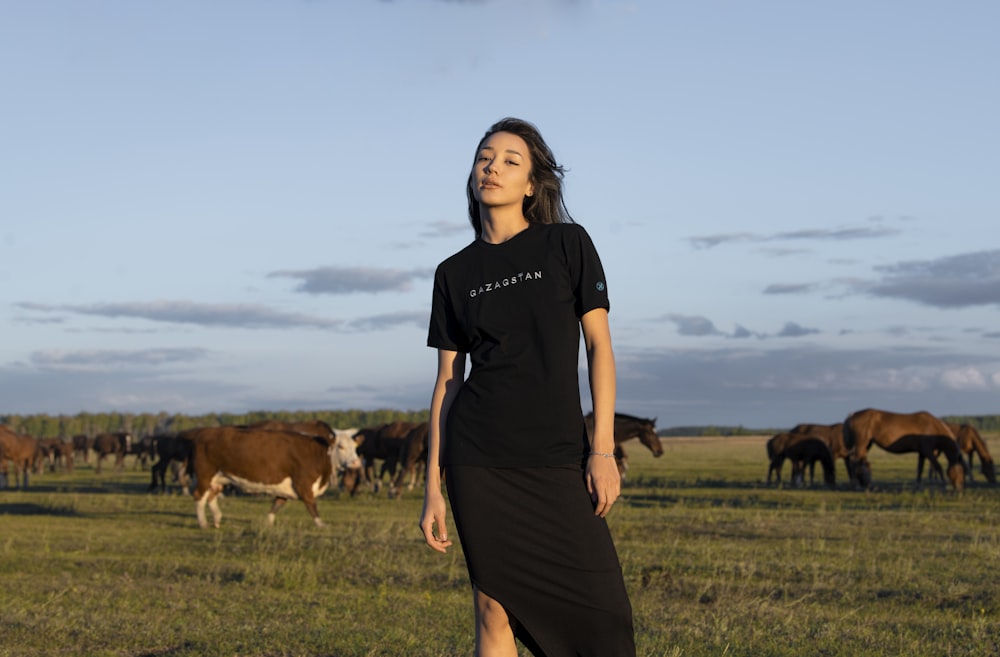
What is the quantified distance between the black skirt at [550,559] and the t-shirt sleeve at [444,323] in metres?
0.51

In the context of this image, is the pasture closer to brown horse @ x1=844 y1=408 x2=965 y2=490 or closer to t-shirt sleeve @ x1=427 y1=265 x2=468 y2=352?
t-shirt sleeve @ x1=427 y1=265 x2=468 y2=352

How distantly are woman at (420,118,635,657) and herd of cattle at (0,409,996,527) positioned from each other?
1609 cm

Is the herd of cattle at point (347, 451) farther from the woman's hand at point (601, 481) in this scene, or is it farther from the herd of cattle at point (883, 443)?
the woman's hand at point (601, 481)

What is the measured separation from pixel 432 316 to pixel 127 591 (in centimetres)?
852

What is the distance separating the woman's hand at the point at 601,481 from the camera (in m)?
3.90

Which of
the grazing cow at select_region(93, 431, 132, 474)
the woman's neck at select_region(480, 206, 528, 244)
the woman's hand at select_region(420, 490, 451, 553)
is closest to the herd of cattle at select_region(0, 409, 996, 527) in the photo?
the grazing cow at select_region(93, 431, 132, 474)

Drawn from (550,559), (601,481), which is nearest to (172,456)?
(550,559)

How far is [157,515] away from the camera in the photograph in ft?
74.4

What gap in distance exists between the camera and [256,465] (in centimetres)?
1989

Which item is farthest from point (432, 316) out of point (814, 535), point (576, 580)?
point (814, 535)

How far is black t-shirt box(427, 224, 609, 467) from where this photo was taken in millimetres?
3947

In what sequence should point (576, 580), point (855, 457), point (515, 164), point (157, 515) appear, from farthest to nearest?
point (855, 457), point (157, 515), point (515, 164), point (576, 580)

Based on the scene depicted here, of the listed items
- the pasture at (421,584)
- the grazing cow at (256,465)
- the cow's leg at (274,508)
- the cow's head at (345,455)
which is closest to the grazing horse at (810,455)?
the pasture at (421,584)

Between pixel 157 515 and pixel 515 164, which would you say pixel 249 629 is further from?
pixel 157 515
